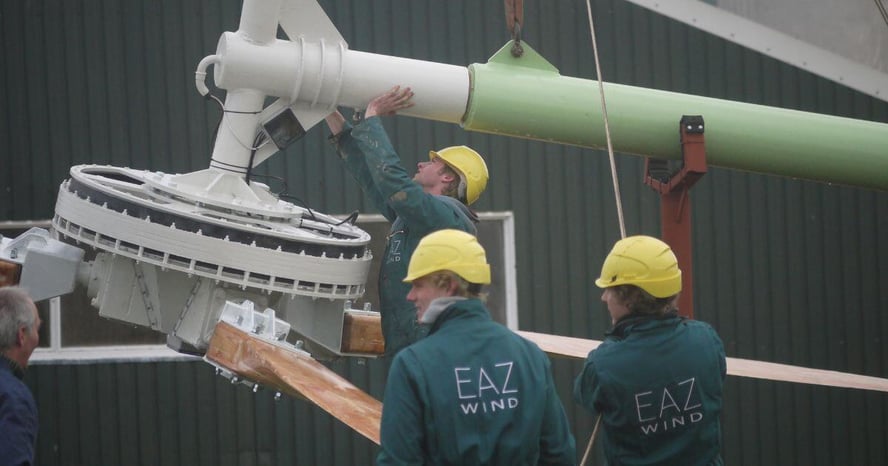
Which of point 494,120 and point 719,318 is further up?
point 494,120

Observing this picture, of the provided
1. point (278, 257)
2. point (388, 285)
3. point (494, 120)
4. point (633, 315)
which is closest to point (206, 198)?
point (278, 257)

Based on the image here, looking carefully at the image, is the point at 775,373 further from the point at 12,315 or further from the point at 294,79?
the point at 12,315

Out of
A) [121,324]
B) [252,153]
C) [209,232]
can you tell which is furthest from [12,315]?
[121,324]

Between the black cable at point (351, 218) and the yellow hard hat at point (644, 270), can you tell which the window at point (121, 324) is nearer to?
the black cable at point (351, 218)

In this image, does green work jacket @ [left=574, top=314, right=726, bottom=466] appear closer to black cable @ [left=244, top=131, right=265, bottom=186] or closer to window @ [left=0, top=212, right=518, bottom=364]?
black cable @ [left=244, top=131, right=265, bottom=186]

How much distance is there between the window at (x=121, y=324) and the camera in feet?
28.6

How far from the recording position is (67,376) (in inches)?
342

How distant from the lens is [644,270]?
4.02 metres

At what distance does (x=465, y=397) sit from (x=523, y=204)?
18.7 feet

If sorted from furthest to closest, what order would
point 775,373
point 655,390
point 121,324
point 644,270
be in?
1. point 121,324
2. point 775,373
3. point 644,270
4. point 655,390

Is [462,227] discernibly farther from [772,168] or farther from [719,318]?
[719,318]

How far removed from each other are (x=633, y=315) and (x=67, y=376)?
5937 mm

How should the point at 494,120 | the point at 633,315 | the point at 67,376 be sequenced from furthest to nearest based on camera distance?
1. the point at 67,376
2. the point at 494,120
3. the point at 633,315

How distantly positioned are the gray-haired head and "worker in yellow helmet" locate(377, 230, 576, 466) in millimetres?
1419
